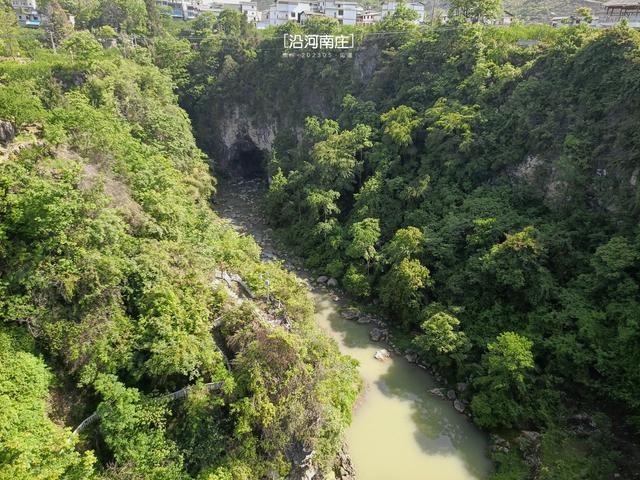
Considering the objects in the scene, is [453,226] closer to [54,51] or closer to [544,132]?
[544,132]

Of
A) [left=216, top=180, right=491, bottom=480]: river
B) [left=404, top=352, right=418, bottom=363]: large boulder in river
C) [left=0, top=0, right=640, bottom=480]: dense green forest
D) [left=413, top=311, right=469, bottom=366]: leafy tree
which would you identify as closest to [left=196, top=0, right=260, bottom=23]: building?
[left=0, top=0, right=640, bottom=480]: dense green forest

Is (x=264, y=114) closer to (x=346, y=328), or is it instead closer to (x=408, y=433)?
(x=346, y=328)

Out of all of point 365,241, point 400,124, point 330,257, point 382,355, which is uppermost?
point 400,124

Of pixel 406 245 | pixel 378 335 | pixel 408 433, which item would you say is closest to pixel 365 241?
pixel 406 245

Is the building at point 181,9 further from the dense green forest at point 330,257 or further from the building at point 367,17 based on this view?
the dense green forest at point 330,257

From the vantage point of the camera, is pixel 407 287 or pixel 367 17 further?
pixel 367 17

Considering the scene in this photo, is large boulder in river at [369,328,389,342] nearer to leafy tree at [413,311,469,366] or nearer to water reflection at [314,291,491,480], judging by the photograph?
water reflection at [314,291,491,480]
